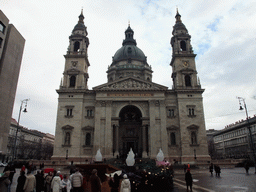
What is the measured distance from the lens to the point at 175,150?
40031 millimetres

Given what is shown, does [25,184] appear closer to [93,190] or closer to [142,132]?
[93,190]

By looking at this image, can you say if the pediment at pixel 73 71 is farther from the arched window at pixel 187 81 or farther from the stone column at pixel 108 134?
the arched window at pixel 187 81

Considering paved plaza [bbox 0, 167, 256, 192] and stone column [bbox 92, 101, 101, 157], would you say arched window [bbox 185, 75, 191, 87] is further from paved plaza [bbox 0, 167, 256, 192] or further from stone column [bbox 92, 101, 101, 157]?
paved plaza [bbox 0, 167, 256, 192]

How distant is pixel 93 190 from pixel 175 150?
33824mm

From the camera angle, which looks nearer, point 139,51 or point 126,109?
point 126,109

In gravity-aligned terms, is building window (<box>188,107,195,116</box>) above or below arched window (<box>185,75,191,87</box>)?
below

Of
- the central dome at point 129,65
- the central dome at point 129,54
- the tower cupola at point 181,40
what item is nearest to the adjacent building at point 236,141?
the tower cupola at point 181,40

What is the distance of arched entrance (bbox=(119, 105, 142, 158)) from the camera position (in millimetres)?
44000

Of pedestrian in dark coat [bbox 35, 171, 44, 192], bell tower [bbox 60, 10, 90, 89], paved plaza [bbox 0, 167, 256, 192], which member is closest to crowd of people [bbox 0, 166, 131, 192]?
pedestrian in dark coat [bbox 35, 171, 44, 192]

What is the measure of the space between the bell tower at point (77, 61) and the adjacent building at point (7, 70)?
15786mm

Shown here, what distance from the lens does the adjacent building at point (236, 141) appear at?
6700cm

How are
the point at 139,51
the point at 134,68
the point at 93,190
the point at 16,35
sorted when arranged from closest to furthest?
the point at 93,190
the point at 16,35
the point at 134,68
the point at 139,51

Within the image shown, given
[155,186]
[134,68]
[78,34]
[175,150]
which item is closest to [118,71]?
[134,68]

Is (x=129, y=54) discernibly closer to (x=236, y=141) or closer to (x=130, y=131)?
(x=130, y=131)
